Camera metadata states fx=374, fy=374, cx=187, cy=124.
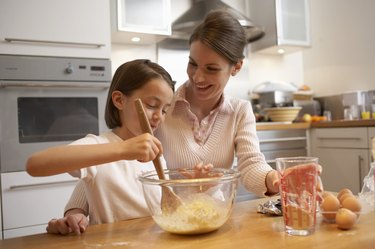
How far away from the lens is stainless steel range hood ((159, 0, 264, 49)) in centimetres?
284

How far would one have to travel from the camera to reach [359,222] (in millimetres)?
728

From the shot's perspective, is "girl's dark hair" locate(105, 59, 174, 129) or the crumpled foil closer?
the crumpled foil

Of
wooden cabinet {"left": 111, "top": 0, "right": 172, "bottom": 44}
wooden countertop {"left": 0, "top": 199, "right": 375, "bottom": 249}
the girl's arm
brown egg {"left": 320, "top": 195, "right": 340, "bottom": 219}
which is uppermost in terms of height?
wooden cabinet {"left": 111, "top": 0, "right": 172, "bottom": 44}

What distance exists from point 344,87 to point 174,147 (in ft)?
8.48

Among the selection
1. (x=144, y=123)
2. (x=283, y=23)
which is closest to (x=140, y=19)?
(x=283, y=23)

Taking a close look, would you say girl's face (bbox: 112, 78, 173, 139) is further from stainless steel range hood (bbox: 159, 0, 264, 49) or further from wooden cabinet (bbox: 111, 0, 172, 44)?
stainless steel range hood (bbox: 159, 0, 264, 49)

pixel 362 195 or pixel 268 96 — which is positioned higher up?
pixel 268 96

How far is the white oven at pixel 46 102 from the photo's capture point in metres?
1.94

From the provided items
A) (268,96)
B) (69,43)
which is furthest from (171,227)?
(268,96)

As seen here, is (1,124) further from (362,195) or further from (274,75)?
(274,75)

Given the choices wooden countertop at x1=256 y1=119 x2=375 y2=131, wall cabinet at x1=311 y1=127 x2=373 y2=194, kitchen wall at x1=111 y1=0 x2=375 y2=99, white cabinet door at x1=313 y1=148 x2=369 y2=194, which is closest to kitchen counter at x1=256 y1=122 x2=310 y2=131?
wooden countertop at x1=256 y1=119 x2=375 y2=131

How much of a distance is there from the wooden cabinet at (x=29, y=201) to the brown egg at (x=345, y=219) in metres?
1.62

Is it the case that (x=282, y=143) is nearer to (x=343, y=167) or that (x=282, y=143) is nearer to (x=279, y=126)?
(x=279, y=126)

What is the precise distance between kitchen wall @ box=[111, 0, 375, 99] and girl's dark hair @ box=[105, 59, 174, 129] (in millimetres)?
1751
